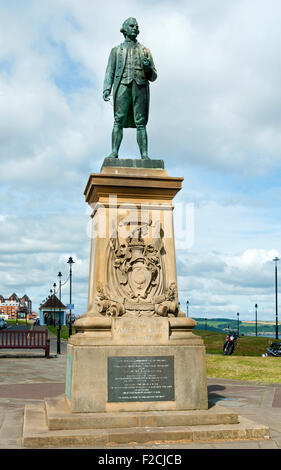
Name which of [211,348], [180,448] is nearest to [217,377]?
[180,448]

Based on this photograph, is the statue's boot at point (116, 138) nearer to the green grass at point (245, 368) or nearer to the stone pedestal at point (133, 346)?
the stone pedestal at point (133, 346)

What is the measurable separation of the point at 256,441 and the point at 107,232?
4.03 m

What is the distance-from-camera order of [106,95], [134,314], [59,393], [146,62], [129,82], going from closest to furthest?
[134,314] → [146,62] → [129,82] → [106,95] → [59,393]

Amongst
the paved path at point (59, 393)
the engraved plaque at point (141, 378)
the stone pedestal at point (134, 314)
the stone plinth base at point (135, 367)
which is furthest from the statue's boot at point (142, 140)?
the paved path at point (59, 393)

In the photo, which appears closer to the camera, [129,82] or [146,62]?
[146,62]

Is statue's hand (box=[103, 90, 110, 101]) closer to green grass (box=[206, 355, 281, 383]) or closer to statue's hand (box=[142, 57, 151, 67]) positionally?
statue's hand (box=[142, 57, 151, 67])

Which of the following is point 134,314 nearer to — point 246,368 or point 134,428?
point 134,428

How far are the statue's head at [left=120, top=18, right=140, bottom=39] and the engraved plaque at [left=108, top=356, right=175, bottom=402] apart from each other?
598 cm

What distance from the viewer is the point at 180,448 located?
6859 mm

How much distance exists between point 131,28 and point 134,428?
7109mm

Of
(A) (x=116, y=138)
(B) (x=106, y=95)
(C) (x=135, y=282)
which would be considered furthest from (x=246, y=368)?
(B) (x=106, y=95)

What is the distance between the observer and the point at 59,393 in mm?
12422

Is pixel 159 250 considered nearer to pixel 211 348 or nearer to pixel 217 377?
pixel 217 377

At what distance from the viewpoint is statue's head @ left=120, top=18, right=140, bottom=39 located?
9789 mm
